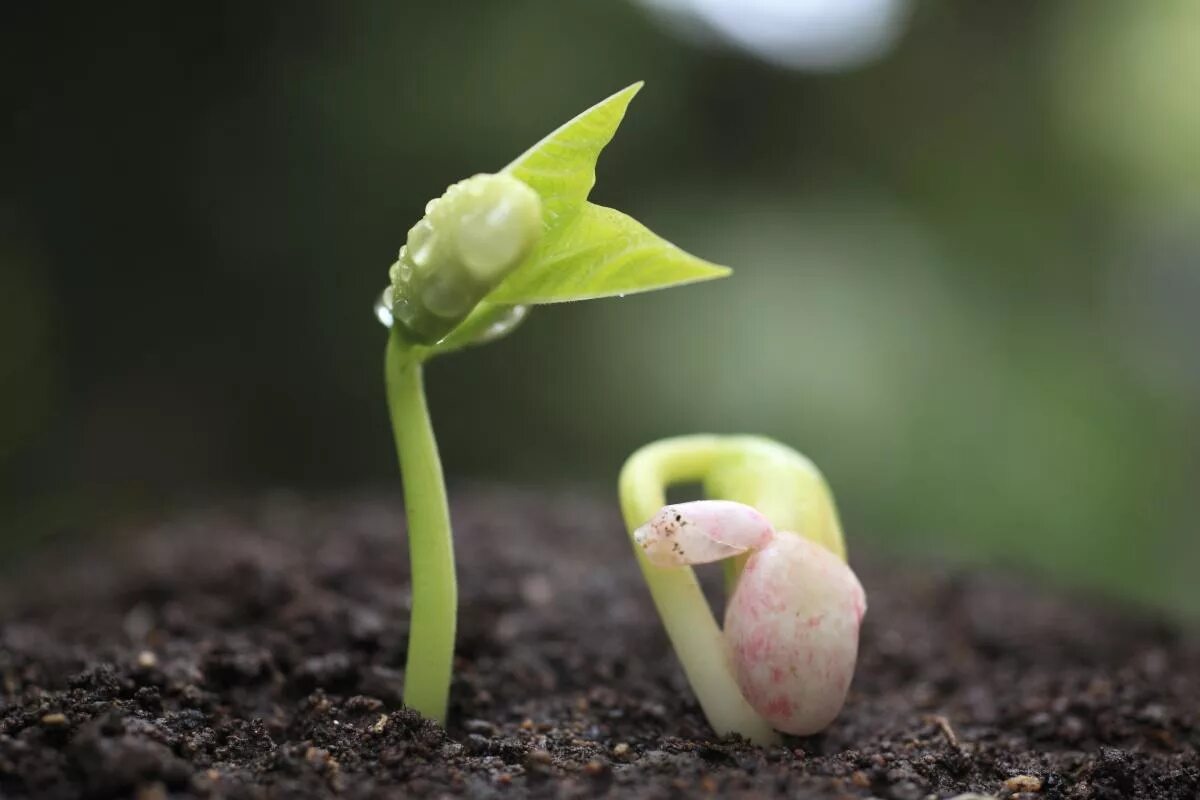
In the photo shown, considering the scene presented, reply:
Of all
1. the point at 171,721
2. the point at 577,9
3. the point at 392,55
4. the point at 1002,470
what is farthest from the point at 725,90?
the point at 171,721

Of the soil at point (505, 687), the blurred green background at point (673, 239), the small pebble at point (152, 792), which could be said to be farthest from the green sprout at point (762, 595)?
the blurred green background at point (673, 239)

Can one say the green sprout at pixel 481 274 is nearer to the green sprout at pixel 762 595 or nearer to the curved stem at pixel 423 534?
the curved stem at pixel 423 534

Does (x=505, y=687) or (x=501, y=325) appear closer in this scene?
(x=501, y=325)

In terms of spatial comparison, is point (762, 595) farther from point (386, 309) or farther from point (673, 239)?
point (673, 239)

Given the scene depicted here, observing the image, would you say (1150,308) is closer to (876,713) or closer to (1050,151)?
(1050,151)

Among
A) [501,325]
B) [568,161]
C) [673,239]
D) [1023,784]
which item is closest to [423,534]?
[501,325]
